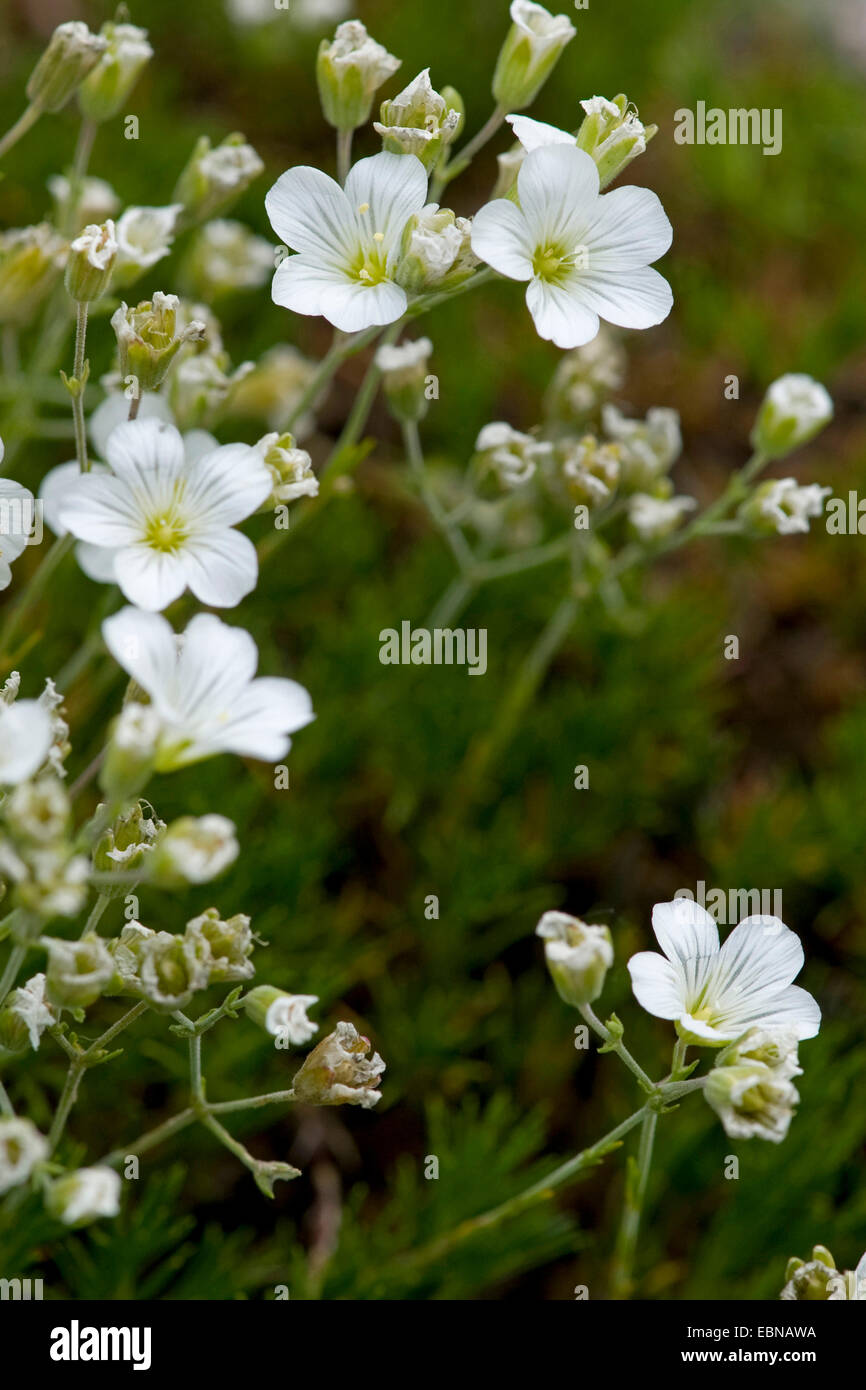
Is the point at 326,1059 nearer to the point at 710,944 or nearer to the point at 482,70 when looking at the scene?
the point at 710,944

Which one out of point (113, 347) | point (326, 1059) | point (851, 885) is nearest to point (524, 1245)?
point (326, 1059)

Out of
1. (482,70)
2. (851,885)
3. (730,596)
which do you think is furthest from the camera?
(482,70)

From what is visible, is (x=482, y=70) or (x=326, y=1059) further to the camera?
(x=482, y=70)

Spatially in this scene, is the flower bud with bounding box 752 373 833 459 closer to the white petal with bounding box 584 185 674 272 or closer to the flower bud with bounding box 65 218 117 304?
the white petal with bounding box 584 185 674 272

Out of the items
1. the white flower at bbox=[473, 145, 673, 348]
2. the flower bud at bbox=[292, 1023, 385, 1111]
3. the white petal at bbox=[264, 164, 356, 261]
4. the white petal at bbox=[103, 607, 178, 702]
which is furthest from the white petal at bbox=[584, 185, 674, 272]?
the flower bud at bbox=[292, 1023, 385, 1111]

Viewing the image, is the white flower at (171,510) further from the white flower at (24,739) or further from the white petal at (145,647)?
the white flower at (24,739)

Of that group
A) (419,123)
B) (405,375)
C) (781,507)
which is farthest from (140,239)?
(781,507)
